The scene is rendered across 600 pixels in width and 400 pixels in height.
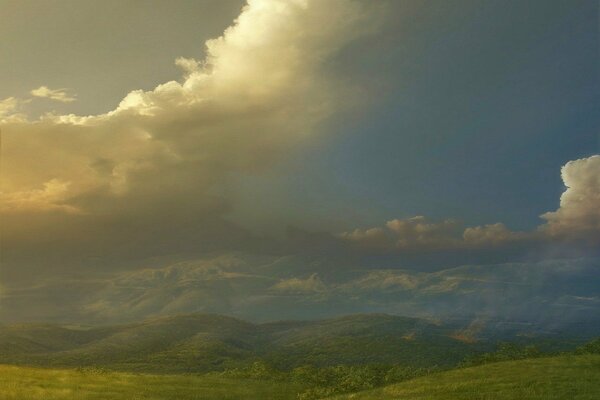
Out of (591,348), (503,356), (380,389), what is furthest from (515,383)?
(591,348)

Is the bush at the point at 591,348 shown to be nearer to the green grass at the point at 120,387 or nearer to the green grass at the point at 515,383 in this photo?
the green grass at the point at 515,383

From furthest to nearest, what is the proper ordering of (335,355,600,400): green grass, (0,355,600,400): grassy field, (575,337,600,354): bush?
(575,337,600,354): bush, (0,355,600,400): grassy field, (335,355,600,400): green grass

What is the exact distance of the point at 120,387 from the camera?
51375 mm

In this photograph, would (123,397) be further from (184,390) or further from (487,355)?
(487,355)

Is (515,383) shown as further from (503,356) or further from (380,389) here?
→ (503,356)

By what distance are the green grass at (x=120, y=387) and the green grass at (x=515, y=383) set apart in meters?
15.3

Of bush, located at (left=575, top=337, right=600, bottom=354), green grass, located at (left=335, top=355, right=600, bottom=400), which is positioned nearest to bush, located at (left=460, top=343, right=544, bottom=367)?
bush, located at (left=575, top=337, right=600, bottom=354)

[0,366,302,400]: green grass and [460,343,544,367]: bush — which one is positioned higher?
[0,366,302,400]: green grass

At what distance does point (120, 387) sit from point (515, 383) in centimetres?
3549

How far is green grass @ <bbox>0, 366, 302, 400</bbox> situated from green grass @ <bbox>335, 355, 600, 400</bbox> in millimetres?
15308

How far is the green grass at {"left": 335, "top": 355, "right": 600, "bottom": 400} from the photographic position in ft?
125

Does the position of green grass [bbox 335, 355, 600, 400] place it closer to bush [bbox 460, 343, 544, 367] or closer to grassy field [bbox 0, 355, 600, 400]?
grassy field [bbox 0, 355, 600, 400]

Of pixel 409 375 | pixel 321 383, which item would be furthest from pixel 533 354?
pixel 321 383

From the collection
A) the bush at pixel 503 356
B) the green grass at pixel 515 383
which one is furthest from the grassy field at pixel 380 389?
the bush at pixel 503 356
